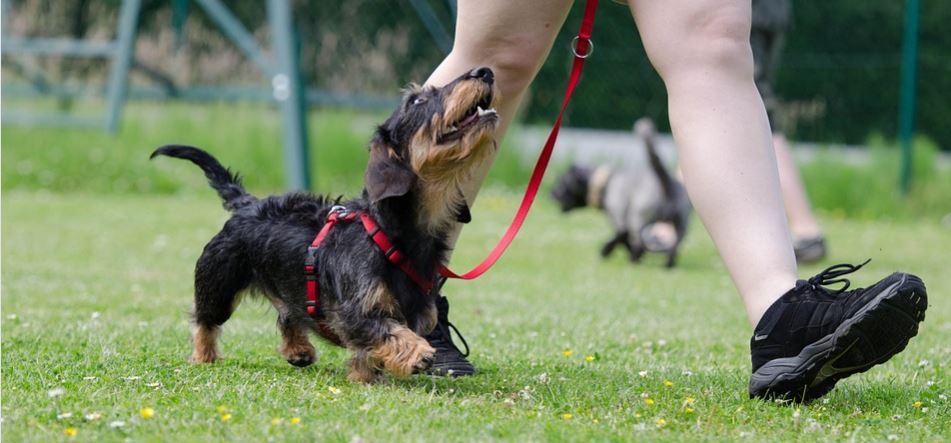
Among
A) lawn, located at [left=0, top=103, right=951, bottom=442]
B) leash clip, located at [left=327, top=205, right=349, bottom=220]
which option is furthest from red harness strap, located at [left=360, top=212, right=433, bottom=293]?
lawn, located at [left=0, top=103, right=951, bottom=442]

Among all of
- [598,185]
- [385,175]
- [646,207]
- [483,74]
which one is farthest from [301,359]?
[598,185]

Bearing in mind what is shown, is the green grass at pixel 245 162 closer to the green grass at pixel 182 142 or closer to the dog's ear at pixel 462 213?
the green grass at pixel 182 142

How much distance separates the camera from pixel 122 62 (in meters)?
A: 12.9

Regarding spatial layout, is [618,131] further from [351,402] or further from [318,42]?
[351,402]

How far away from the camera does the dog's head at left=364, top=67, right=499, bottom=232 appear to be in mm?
3678

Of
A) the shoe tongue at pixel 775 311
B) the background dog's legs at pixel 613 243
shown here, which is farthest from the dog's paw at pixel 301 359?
the background dog's legs at pixel 613 243

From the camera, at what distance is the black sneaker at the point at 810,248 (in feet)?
27.3

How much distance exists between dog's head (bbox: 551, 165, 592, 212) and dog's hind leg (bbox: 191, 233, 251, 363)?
5.75 m

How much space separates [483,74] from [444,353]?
95 cm

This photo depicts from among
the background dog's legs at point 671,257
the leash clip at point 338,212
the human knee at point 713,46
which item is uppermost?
the human knee at point 713,46

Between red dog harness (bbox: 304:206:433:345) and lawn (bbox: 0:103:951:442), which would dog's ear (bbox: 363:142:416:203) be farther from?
lawn (bbox: 0:103:951:442)

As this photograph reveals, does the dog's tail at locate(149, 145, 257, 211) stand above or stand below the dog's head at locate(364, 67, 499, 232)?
below

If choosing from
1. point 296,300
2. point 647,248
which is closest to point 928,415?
point 296,300

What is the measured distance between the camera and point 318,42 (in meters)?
15.5
